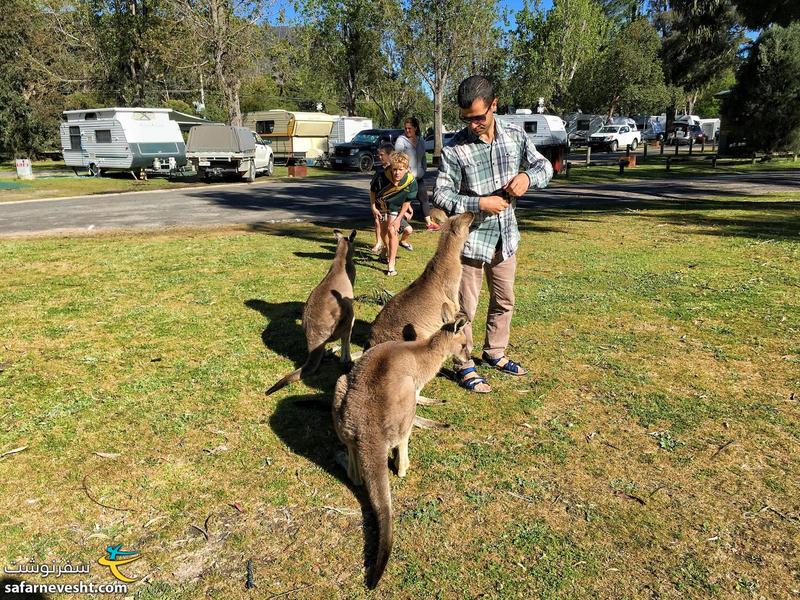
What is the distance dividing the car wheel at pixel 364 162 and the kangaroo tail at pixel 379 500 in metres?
26.8

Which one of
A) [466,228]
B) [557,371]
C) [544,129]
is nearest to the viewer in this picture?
[466,228]

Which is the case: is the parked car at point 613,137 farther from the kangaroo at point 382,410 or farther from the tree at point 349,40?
the kangaroo at point 382,410

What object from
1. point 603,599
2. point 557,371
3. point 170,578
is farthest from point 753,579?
point 170,578

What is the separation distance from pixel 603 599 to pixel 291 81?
72577 millimetres

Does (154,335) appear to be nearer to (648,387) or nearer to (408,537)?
(408,537)

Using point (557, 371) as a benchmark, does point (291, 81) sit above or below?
above

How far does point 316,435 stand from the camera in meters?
3.90

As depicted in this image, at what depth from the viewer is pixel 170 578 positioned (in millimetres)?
2693

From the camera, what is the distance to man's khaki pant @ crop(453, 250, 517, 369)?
182 inches

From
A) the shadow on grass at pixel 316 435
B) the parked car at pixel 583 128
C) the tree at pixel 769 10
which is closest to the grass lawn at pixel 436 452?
the shadow on grass at pixel 316 435

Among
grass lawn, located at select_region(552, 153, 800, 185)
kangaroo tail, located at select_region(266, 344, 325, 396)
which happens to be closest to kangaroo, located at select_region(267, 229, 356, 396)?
kangaroo tail, located at select_region(266, 344, 325, 396)

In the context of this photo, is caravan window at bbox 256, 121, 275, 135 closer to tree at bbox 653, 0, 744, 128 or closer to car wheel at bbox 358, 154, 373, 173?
car wheel at bbox 358, 154, 373, 173

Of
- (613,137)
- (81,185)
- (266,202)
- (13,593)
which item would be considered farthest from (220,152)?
(613,137)

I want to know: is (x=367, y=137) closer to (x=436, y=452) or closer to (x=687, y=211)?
(x=687, y=211)
